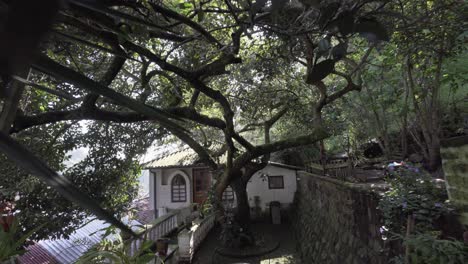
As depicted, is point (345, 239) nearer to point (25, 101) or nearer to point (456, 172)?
point (456, 172)

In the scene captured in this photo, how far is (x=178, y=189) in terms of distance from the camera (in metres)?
13.4

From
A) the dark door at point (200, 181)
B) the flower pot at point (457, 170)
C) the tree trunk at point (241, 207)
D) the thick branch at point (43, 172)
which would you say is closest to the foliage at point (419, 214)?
the flower pot at point (457, 170)

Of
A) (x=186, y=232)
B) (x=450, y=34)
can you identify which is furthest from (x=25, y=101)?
(x=450, y=34)

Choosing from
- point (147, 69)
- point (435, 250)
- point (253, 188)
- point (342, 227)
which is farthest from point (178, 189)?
point (435, 250)

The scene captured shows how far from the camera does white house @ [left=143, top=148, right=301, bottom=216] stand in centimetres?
1248

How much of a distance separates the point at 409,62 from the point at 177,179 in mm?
10933

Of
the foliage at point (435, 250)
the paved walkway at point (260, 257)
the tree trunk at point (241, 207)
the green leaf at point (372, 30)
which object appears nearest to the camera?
the green leaf at point (372, 30)

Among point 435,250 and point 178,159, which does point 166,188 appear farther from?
point 435,250

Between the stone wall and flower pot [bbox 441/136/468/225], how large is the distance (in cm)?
127

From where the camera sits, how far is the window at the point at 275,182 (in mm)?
12586

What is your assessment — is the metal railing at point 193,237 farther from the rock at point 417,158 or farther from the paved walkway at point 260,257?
the rock at point 417,158

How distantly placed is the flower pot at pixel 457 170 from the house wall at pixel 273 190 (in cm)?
993

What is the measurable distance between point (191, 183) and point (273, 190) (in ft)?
13.1

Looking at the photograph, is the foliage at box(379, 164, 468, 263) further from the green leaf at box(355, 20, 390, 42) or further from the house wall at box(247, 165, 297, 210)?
the house wall at box(247, 165, 297, 210)
